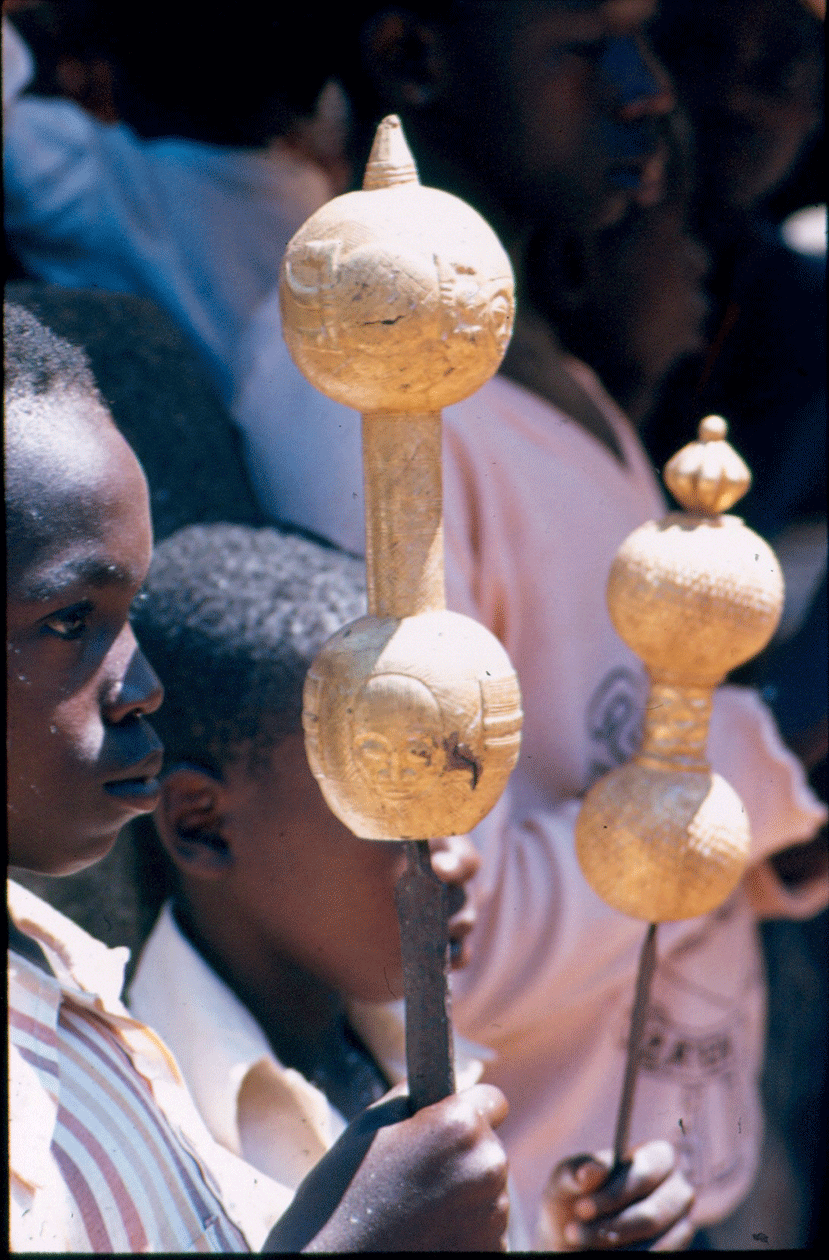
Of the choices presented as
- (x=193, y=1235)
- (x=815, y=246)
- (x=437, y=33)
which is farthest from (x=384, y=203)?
(x=815, y=246)

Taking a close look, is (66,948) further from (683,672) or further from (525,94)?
(525,94)

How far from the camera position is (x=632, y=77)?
0.97 metres

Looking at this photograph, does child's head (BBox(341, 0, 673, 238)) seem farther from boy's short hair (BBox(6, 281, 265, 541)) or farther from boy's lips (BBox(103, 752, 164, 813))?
boy's lips (BBox(103, 752, 164, 813))

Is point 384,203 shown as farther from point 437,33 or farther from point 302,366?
point 437,33

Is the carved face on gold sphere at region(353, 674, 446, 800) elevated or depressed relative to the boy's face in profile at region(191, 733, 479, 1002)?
elevated

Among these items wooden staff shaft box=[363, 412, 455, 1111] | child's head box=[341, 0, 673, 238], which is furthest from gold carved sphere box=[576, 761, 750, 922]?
child's head box=[341, 0, 673, 238]

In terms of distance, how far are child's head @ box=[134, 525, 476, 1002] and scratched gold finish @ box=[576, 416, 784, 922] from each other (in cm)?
14

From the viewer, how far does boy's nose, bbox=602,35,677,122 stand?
3.20 ft

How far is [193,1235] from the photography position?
1.94 feet

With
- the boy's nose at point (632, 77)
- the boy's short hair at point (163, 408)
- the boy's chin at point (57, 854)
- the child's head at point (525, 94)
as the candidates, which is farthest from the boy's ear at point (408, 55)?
the boy's chin at point (57, 854)

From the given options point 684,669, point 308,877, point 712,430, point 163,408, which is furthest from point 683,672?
point 163,408

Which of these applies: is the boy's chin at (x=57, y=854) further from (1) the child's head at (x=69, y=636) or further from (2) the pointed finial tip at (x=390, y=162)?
(2) the pointed finial tip at (x=390, y=162)

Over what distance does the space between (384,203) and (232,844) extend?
0.38 m

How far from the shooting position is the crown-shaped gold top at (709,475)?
24.8 inches
